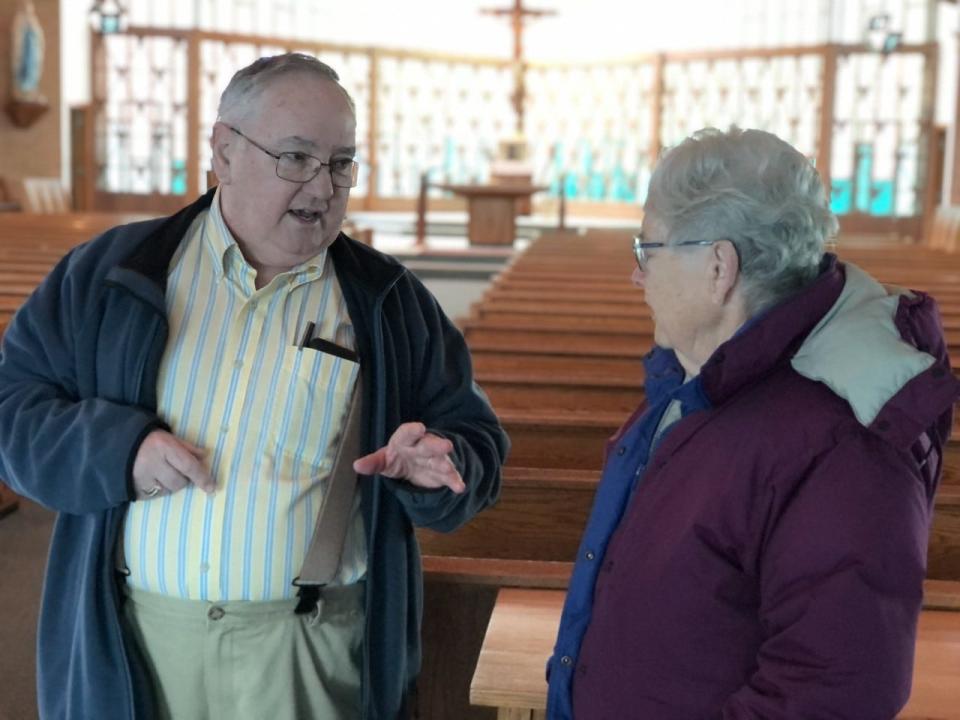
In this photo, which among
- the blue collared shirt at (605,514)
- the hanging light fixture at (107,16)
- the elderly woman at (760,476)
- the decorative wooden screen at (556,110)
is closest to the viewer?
the elderly woman at (760,476)

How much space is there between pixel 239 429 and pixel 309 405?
96mm

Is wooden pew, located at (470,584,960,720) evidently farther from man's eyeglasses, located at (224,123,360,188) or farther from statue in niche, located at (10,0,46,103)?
statue in niche, located at (10,0,46,103)

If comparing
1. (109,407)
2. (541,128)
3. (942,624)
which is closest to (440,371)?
(109,407)

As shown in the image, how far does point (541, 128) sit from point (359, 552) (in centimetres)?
1250

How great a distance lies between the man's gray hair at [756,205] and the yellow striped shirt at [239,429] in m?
0.55

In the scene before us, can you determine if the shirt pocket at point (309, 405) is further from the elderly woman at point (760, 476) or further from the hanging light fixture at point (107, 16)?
the hanging light fixture at point (107, 16)

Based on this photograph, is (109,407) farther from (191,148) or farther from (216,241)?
(191,148)

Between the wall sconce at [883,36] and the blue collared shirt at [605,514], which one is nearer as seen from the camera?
the blue collared shirt at [605,514]

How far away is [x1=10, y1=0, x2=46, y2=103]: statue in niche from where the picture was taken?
36.7ft

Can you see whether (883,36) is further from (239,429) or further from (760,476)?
(760,476)

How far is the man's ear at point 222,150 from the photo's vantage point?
1611mm

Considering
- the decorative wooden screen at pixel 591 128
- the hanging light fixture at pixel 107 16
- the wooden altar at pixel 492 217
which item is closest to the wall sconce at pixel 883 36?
the decorative wooden screen at pixel 591 128

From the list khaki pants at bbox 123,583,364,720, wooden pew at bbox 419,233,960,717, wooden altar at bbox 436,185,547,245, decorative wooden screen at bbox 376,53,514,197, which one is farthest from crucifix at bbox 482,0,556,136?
khaki pants at bbox 123,583,364,720

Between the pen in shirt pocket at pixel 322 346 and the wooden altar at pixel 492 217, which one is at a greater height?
the pen in shirt pocket at pixel 322 346
